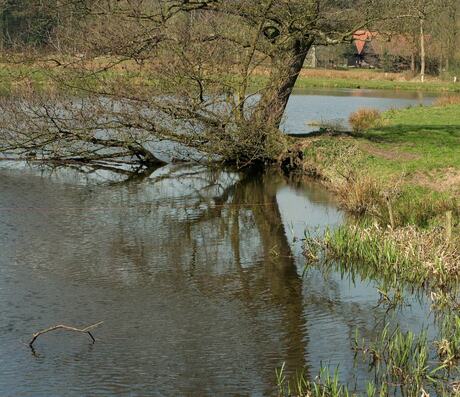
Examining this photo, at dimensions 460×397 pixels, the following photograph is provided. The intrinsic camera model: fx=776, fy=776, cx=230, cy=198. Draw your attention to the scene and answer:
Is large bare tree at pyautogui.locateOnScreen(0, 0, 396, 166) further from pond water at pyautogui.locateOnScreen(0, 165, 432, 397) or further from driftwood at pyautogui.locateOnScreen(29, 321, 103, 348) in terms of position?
driftwood at pyautogui.locateOnScreen(29, 321, 103, 348)

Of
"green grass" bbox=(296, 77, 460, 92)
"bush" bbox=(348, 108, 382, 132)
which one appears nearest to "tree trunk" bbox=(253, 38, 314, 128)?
"bush" bbox=(348, 108, 382, 132)

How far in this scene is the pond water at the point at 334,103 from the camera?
29311 millimetres

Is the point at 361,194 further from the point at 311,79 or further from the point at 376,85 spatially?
the point at 376,85

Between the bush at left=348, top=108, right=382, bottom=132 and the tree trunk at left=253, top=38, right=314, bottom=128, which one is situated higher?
the tree trunk at left=253, top=38, right=314, bottom=128

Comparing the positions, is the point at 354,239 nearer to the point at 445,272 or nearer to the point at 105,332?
the point at 445,272

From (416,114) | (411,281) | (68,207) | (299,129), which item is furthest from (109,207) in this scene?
(416,114)

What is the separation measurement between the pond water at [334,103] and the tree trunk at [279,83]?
300cm

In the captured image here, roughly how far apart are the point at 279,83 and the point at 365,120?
953 cm

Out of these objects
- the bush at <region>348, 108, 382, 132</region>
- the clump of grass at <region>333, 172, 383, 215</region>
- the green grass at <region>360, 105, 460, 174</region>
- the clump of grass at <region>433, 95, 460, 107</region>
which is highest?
the clump of grass at <region>433, 95, 460, 107</region>

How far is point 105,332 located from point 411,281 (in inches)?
169

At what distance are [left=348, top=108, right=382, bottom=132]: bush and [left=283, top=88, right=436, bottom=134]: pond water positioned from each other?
0.40 meters

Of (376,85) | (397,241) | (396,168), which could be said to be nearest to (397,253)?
(397,241)

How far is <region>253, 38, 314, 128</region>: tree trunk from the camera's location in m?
19.1

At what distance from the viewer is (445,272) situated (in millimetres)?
10273
